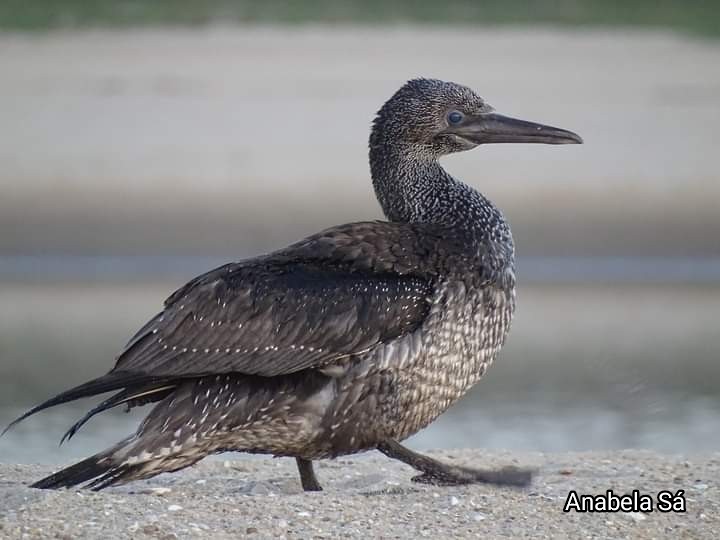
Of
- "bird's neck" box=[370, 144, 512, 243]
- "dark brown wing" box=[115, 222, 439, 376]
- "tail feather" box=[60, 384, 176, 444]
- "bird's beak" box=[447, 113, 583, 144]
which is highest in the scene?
"bird's beak" box=[447, 113, 583, 144]

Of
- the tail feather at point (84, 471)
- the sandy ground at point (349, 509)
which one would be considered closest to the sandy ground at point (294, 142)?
the sandy ground at point (349, 509)

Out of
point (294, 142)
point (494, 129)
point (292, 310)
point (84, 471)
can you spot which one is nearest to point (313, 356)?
point (292, 310)

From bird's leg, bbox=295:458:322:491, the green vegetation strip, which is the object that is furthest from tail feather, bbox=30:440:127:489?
the green vegetation strip

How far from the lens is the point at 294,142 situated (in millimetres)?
17812

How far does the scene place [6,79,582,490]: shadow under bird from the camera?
6.90 metres

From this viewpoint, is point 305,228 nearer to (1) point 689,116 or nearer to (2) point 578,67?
(1) point 689,116

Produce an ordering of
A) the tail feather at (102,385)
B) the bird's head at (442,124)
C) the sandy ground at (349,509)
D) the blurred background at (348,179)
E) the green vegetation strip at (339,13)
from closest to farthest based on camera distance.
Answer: the sandy ground at (349,509)
the tail feather at (102,385)
the bird's head at (442,124)
the blurred background at (348,179)
the green vegetation strip at (339,13)

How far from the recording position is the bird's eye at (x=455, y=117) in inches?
318

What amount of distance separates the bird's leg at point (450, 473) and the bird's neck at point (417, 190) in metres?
1.17

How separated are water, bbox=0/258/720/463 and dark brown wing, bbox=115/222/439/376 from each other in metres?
2.42

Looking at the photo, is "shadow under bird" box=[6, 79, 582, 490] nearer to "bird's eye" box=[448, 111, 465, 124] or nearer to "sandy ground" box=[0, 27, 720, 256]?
"bird's eye" box=[448, 111, 465, 124]

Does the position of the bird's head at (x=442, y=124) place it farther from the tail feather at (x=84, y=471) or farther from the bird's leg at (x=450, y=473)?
the tail feather at (x=84, y=471)

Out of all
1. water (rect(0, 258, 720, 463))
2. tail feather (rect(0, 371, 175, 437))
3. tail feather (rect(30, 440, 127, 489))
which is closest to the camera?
tail feather (rect(0, 371, 175, 437))

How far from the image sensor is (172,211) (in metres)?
16.2
